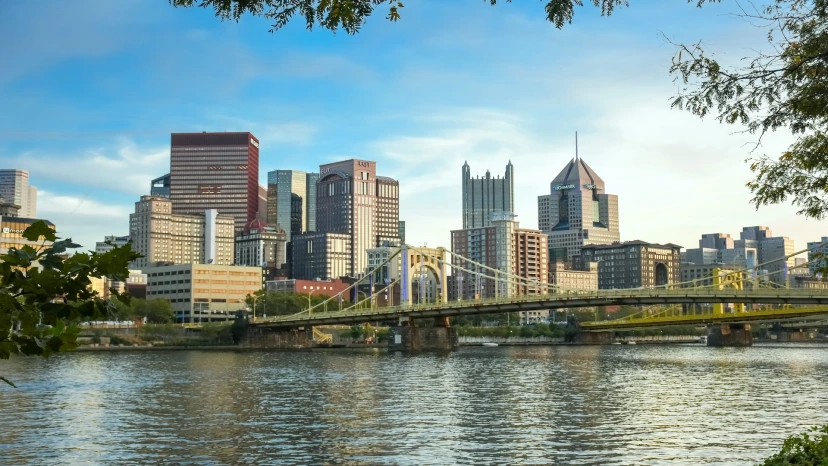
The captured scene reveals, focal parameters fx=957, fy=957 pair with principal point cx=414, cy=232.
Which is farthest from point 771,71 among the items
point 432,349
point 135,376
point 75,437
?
point 432,349

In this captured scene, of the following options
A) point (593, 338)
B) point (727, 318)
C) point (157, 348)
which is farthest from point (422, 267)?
point (593, 338)

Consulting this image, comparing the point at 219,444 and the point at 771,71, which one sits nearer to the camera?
the point at 771,71

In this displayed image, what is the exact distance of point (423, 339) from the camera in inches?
5079

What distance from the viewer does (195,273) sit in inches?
7746

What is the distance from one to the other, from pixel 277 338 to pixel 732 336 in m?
76.3

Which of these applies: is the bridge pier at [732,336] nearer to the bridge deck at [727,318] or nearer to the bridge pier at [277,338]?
the bridge deck at [727,318]

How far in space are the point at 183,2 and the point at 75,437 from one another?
2393cm

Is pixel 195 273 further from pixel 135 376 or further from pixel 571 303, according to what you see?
pixel 135 376

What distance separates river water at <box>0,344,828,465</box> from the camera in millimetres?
28344

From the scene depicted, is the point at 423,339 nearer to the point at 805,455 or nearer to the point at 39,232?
the point at 805,455

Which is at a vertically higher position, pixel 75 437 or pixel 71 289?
pixel 71 289

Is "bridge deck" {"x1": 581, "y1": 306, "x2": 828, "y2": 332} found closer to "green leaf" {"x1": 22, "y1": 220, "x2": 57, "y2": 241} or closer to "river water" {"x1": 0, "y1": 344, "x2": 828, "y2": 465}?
"river water" {"x1": 0, "y1": 344, "x2": 828, "y2": 465}

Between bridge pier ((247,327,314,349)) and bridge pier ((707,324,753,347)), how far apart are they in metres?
68.8

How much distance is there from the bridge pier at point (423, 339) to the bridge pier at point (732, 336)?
54.9 m
